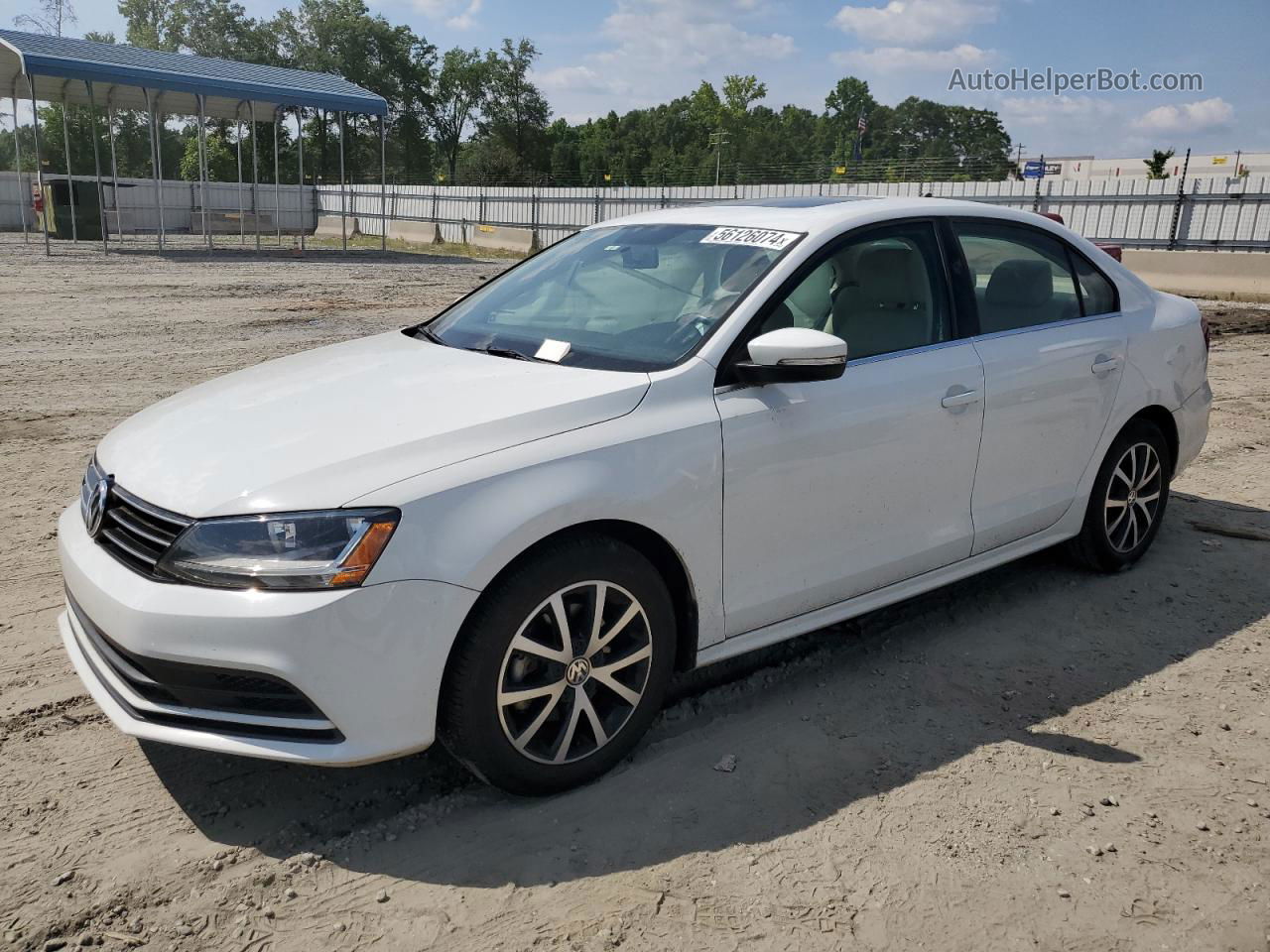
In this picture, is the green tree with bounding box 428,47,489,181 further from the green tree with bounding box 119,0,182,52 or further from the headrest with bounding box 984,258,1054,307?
the headrest with bounding box 984,258,1054,307

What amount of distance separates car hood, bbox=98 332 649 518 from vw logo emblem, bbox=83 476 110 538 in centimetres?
5

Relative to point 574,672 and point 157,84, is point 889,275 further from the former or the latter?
point 157,84

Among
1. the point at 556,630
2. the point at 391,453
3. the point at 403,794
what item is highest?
the point at 391,453

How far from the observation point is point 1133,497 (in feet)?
15.7

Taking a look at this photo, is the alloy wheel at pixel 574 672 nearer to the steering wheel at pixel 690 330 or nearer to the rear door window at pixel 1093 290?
the steering wheel at pixel 690 330

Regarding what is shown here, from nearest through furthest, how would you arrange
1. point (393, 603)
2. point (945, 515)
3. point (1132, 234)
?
point (393, 603), point (945, 515), point (1132, 234)

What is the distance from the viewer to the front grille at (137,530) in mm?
2682

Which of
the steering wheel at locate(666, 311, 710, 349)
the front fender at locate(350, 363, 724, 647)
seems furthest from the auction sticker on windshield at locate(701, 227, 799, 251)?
the front fender at locate(350, 363, 724, 647)

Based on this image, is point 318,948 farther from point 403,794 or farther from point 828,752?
point 828,752

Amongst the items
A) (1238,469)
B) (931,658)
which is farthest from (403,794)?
(1238,469)

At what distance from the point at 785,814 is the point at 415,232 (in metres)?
34.3

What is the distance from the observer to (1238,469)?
6828 mm

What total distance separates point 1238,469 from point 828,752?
497cm

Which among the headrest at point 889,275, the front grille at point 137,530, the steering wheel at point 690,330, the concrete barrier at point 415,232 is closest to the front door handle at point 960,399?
the headrest at point 889,275
